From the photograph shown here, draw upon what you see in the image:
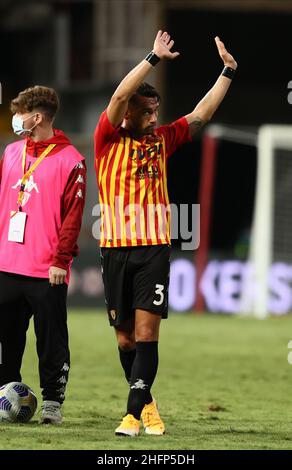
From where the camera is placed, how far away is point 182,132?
7.45 m

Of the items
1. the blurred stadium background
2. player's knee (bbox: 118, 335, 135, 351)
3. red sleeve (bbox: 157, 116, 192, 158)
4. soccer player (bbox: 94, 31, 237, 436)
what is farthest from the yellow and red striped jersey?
the blurred stadium background

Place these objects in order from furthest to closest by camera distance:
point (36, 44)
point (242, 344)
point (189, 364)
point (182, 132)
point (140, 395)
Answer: point (36, 44) < point (242, 344) < point (189, 364) < point (182, 132) < point (140, 395)

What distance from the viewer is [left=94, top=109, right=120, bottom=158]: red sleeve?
23.2 feet

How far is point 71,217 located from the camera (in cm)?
752

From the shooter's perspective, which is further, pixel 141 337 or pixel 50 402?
pixel 50 402

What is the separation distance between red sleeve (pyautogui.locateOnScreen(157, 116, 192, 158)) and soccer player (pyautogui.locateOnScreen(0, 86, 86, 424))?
60 centimetres

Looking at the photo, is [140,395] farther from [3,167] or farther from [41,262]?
[3,167]

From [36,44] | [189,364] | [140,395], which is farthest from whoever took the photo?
[36,44]

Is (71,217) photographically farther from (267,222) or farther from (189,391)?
(267,222)

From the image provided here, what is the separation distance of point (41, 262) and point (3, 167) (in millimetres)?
668

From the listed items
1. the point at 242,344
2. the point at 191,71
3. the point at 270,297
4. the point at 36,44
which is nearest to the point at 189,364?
the point at 242,344

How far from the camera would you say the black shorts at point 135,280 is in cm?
702

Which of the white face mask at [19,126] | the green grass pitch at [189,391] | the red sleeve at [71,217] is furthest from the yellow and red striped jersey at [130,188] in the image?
the green grass pitch at [189,391]

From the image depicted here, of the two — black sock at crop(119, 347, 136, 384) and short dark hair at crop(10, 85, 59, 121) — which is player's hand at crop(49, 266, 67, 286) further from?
short dark hair at crop(10, 85, 59, 121)
